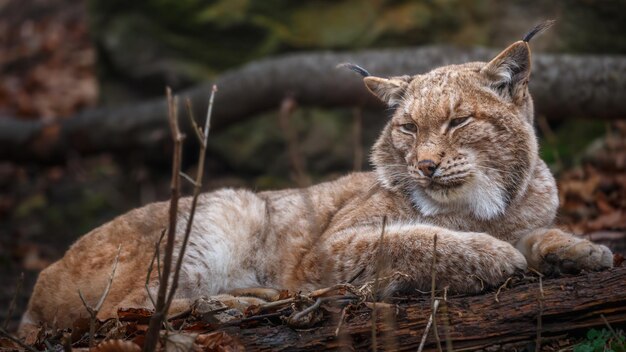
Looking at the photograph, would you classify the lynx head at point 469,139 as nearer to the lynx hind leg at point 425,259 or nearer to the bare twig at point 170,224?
the lynx hind leg at point 425,259

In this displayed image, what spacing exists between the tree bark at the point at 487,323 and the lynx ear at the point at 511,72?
1390mm

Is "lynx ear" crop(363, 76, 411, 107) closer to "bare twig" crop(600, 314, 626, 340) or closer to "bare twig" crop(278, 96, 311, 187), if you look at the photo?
"bare twig" crop(278, 96, 311, 187)

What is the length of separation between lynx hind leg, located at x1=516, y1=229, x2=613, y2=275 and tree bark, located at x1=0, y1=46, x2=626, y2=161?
13.3 feet

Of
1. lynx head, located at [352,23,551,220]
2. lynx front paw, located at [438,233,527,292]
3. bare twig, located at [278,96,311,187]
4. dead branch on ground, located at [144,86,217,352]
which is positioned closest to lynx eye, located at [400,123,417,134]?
lynx head, located at [352,23,551,220]

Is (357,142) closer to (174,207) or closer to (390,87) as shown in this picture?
(390,87)

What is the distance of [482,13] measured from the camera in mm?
10812

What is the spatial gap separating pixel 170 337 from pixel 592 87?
6.00 meters

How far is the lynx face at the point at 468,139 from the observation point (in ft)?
15.8

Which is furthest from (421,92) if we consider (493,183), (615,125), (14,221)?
(14,221)

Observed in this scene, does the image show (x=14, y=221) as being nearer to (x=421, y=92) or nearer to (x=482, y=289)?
(x=421, y=92)

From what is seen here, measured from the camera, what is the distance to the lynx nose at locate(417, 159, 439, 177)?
4.73 meters

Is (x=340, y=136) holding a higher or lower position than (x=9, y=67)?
lower

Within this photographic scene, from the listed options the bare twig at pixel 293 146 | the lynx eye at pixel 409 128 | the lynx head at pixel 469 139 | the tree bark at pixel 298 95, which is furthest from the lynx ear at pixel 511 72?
the tree bark at pixel 298 95

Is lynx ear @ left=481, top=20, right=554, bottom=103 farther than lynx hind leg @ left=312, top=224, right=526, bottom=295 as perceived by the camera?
Yes
